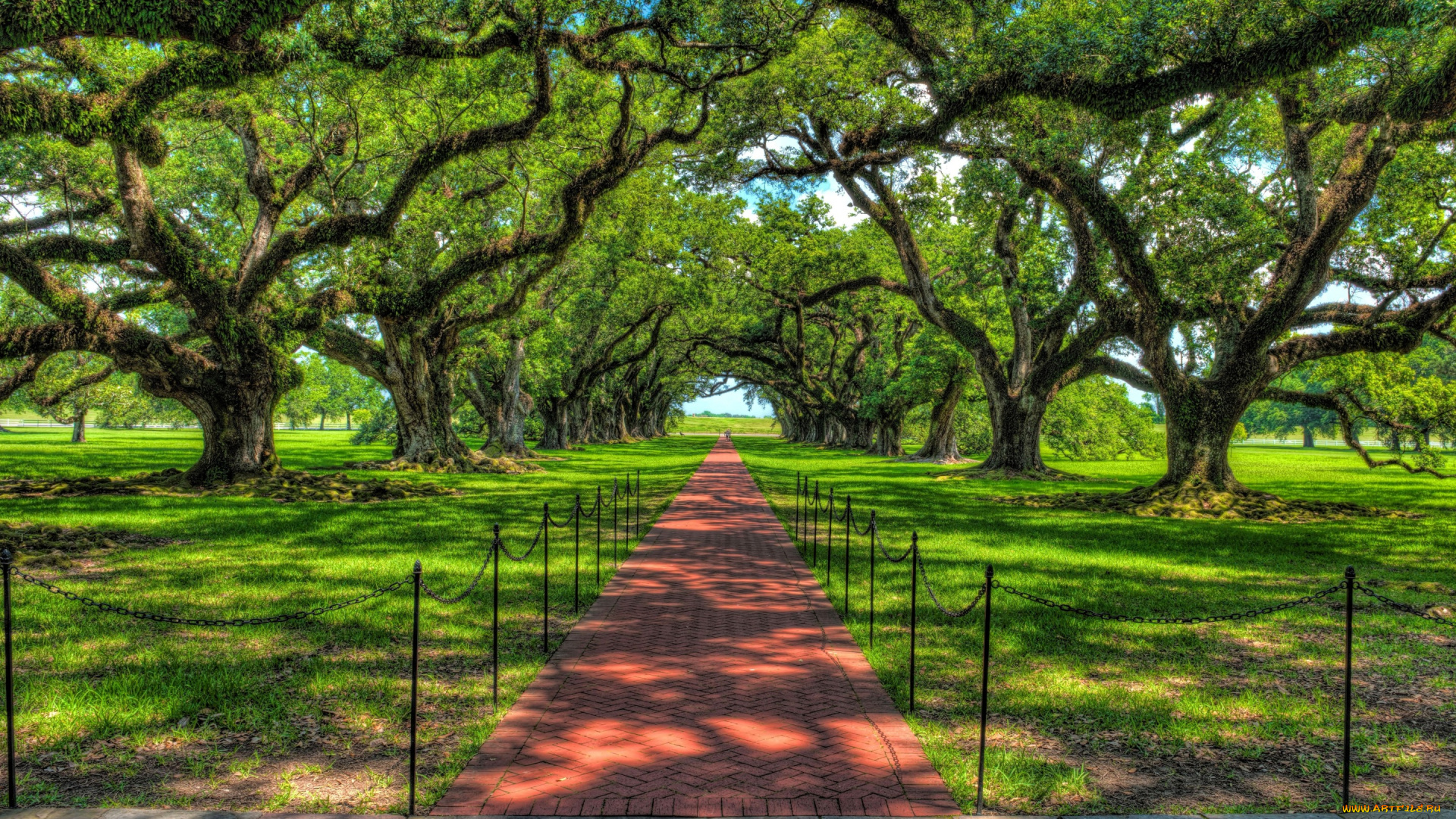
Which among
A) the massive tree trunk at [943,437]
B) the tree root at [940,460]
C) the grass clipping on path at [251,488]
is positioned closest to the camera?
the grass clipping on path at [251,488]

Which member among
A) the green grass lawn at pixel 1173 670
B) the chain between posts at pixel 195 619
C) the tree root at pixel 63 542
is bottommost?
the green grass lawn at pixel 1173 670

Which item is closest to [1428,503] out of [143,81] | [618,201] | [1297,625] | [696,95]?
[1297,625]

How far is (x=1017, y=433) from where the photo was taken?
2898 centimetres

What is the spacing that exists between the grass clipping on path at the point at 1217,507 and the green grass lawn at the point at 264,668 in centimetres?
1307

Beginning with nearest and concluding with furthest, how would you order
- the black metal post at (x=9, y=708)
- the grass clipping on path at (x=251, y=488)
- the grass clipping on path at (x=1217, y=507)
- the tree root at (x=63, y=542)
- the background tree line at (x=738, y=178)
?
the black metal post at (x=9, y=708), the tree root at (x=63, y=542), the background tree line at (x=738, y=178), the grass clipping on path at (x=1217, y=507), the grass clipping on path at (x=251, y=488)

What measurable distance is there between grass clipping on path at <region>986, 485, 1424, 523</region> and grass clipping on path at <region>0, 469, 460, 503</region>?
15658mm

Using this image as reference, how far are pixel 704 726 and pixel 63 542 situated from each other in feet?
35.5

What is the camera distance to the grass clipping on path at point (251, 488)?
18.6 meters

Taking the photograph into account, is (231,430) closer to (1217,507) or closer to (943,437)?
(1217,507)

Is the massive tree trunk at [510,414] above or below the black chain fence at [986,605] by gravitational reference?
above

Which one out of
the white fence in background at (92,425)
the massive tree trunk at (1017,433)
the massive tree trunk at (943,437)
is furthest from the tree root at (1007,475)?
the white fence in background at (92,425)

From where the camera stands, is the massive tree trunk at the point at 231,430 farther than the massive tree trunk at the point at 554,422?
No

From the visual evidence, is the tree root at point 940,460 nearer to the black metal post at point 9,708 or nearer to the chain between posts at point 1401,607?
the chain between posts at point 1401,607

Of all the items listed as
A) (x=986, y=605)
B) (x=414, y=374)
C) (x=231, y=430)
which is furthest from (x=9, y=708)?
(x=414, y=374)
